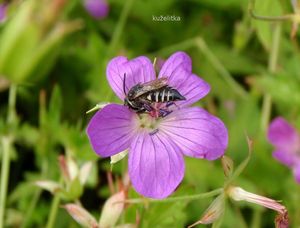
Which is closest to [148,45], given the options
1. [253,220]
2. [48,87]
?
[48,87]

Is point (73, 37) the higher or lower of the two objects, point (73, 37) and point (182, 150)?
the lower

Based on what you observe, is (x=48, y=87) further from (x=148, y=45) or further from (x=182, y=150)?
(x=182, y=150)

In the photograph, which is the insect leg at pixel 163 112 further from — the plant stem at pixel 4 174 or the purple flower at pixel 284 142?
the purple flower at pixel 284 142

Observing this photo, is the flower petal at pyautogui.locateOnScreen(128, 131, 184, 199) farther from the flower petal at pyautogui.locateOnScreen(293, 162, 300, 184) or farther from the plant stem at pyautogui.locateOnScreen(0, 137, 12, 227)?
the flower petal at pyautogui.locateOnScreen(293, 162, 300, 184)

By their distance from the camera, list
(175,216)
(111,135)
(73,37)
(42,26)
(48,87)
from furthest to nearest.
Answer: (73,37) < (48,87) < (42,26) < (175,216) < (111,135)

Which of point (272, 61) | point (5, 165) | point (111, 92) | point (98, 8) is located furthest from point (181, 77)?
point (98, 8)

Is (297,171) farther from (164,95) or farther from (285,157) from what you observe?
(164,95)
